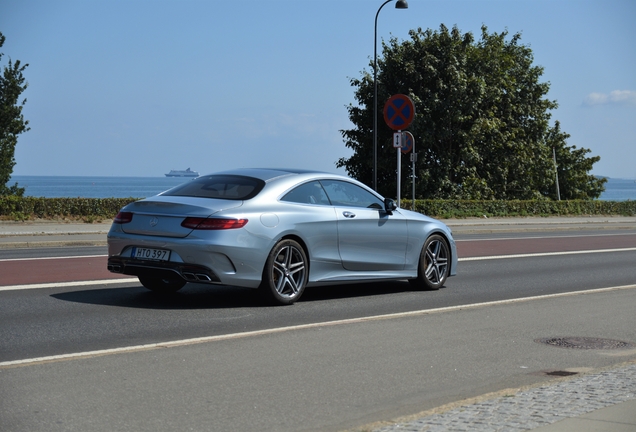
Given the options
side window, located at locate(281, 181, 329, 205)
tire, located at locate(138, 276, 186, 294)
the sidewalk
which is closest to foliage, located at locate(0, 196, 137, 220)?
tire, located at locate(138, 276, 186, 294)

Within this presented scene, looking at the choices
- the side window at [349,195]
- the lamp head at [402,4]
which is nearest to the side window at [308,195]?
the side window at [349,195]

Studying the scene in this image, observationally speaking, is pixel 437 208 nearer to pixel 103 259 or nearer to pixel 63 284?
pixel 103 259

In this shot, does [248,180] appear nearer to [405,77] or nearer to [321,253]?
[321,253]

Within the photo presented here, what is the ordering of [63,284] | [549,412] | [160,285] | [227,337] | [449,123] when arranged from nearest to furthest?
[549,412] < [227,337] < [160,285] < [63,284] < [449,123]

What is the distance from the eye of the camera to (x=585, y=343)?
812 cm

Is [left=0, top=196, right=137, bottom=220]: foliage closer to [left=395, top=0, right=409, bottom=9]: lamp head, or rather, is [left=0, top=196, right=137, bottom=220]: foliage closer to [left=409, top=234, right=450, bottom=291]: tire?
[left=395, top=0, right=409, bottom=9]: lamp head

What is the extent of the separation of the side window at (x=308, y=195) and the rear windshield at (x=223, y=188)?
0.37 metres

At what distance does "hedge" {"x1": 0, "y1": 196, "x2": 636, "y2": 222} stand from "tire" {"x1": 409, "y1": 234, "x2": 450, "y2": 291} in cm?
1904

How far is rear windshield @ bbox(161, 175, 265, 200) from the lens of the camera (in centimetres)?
1014

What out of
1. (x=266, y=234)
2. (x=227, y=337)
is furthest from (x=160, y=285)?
(x=227, y=337)

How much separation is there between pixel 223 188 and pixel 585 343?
4370 mm

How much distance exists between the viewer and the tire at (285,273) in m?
9.89

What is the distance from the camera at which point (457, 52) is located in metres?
48.3

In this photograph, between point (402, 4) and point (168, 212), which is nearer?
point (168, 212)
